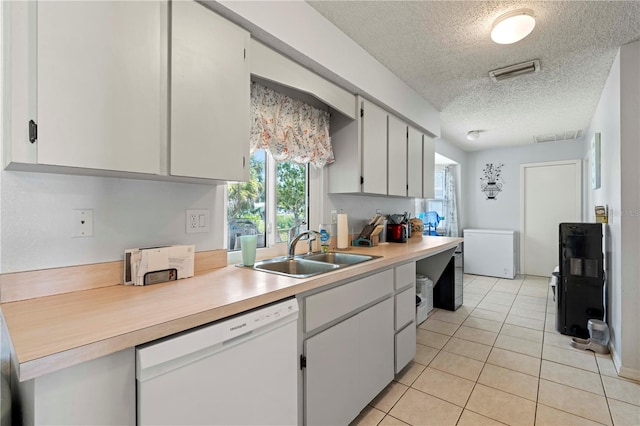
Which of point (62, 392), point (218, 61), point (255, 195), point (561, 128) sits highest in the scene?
point (561, 128)

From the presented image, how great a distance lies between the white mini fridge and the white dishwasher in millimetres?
4950

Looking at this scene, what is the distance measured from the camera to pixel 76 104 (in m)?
0.96

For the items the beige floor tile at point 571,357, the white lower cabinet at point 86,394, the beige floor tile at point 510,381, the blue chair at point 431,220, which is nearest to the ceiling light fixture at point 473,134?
the blue chair at point 431,220

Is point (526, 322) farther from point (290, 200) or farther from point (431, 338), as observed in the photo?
point (290, 200)

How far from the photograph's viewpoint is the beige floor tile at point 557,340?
265 centimetres

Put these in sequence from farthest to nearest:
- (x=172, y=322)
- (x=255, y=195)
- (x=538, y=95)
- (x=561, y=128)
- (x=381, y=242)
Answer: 1. (x=561, y=128)
2. (x=538, y=95)
3. (x=381, y=242)
4. (x=255, y=195)
5. (x=172, y=322)

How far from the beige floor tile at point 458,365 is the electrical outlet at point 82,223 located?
2.40 m

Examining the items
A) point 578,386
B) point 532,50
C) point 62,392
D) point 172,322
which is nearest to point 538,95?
point 532,50

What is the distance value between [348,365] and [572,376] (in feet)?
6.02

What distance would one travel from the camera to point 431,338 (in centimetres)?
281

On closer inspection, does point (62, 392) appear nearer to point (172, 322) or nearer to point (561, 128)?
point (172, 322)

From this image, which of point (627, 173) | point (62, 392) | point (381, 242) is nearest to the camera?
point (62, 392)

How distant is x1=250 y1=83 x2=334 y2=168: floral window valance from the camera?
180 centimetres

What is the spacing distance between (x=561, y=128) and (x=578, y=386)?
12.1 ft
